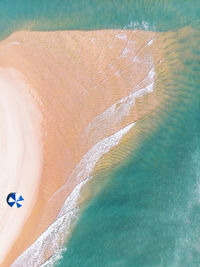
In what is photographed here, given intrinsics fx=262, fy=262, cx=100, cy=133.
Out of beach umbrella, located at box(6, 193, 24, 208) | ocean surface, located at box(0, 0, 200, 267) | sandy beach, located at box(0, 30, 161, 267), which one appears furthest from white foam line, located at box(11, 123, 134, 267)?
beach umbrella, located at box(6, 193, 24, 208)

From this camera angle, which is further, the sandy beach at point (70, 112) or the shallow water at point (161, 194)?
the sandy beach at point (70, 112)

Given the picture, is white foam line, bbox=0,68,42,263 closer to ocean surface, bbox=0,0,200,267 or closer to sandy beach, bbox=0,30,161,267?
sandy beach, bbox=0,30,161,267

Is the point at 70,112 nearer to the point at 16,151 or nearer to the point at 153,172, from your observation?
the point at 16,151

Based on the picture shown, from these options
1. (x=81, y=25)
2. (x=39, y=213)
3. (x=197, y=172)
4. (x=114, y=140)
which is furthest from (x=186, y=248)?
(x=81, y=25)

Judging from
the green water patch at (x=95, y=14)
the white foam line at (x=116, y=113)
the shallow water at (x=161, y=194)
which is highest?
the green water patch at (x=95, y=14)

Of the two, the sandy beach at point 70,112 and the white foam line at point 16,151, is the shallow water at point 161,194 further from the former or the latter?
the white foam line at point 16,151

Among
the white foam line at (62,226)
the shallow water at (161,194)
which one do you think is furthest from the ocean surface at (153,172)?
the white foam line at (62,226)

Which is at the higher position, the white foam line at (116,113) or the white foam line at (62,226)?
the white foam line at (116,113)
